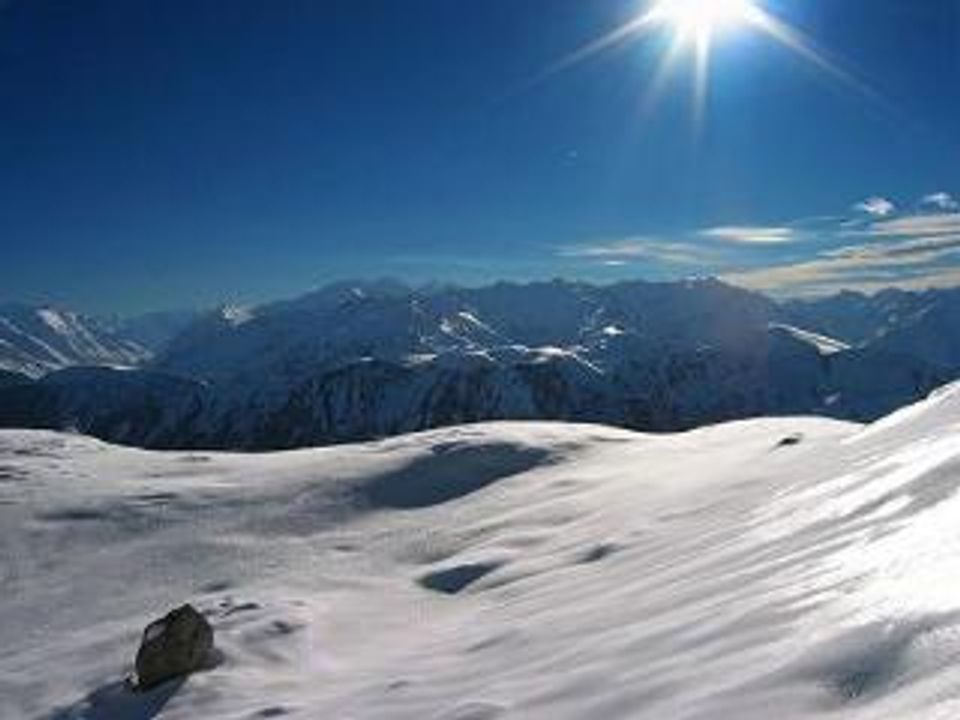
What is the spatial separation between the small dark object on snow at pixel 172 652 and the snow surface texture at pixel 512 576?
1.10 feet

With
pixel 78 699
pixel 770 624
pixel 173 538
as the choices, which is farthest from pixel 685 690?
pixel 173 538

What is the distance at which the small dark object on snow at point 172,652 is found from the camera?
1638cm

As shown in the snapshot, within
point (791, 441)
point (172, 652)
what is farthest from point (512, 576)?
point (791, 441)

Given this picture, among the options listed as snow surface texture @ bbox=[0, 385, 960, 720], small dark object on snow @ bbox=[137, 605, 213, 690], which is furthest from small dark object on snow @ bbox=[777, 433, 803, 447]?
small dark object on snow @ bbox=[137, 605, 213, 690]

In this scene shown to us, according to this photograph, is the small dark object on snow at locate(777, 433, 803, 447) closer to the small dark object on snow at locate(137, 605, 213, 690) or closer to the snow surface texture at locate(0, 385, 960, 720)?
the snow surface texture at locate(0, 385, 960, 720)

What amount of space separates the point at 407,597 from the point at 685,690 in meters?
13.7

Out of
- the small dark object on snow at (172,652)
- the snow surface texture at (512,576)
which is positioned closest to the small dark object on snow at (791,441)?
the snow surface texture at (512,576)

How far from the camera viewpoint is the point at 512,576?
20969mm

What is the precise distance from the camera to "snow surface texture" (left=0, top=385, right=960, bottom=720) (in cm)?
881

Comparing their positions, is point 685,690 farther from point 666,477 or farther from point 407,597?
point 666,477

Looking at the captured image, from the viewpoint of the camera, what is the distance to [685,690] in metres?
8.70

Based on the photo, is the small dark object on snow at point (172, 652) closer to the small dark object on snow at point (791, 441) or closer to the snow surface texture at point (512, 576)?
the snow surface texture at point (512, 576)

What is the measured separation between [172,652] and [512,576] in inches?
257

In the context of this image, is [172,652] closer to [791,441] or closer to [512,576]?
[512,576]
